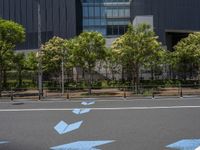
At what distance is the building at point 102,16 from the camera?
6844 cm

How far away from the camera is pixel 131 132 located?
13.1 m

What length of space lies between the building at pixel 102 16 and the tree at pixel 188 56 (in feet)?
53.0

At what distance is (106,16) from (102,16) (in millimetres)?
718

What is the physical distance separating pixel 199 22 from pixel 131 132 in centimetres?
6045

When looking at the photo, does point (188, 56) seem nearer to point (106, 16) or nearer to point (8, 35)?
point (8, 35)

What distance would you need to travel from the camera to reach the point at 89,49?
136 ft

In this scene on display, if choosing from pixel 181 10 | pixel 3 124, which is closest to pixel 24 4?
pixel 181 10

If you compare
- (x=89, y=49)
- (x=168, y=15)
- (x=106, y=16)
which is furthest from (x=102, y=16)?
(x=89, y=49)

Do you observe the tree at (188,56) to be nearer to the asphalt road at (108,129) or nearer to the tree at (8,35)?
the tree at (8,35)

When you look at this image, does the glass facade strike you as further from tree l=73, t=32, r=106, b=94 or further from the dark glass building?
tree l=73, t=32, r=106, b=94

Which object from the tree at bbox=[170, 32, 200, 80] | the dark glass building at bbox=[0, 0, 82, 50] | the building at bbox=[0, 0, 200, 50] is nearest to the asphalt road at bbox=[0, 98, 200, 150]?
the tree at bbox=[170, 32, 200, 80]

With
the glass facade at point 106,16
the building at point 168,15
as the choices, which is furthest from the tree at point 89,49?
the glass facade at point 106,16

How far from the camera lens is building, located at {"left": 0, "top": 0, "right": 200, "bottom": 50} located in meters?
68.4

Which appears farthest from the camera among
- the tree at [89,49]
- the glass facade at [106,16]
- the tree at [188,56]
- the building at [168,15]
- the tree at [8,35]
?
the glass facade at [106,16]
